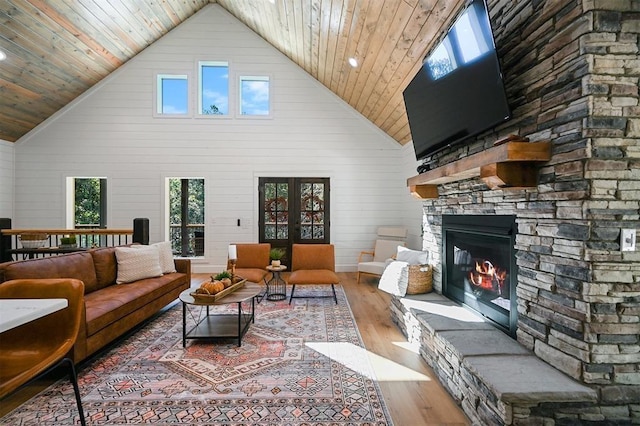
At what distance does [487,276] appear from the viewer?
9.04 feet

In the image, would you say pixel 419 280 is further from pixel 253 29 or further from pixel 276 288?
pixel 253 29

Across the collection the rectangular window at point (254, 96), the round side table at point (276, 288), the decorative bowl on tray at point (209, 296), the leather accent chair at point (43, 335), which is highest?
the rectangular window at point (254, 96)

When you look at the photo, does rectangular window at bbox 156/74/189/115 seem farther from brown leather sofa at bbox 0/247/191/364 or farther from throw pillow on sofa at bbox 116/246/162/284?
brown leather sofa at bbox 0/247/191/364

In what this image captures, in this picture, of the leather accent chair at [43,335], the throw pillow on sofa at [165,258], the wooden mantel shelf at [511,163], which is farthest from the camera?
the throw pillow on sofa at [165,258]

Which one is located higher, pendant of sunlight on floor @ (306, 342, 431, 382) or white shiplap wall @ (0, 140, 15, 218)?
white shiplap wall @ (0, 140, 15, 218)

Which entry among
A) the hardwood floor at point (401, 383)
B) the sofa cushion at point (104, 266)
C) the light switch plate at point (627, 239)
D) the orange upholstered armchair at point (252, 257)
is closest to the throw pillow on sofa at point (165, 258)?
the sofa cushion at point (104, 266)

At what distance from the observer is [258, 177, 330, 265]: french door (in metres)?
6.56

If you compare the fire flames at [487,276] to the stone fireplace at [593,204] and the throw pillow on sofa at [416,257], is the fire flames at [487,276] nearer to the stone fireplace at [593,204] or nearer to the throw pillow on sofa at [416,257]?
the stone fireplace at [593,204]

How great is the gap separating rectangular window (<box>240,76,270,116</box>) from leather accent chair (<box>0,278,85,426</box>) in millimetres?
5299

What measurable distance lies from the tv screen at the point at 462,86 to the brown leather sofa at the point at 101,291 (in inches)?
132

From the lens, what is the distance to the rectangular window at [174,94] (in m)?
6.44

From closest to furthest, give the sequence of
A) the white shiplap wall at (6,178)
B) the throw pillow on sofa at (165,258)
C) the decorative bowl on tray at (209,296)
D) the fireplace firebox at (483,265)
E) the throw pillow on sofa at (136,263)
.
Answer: the fireplace firebox at (483,265) < the decorative bowl on tray at (209,296) < the throw pillow on sofa at (136,263) < the throw pillow on sofa at (165,258) < the white shiplap wall at (6,178)

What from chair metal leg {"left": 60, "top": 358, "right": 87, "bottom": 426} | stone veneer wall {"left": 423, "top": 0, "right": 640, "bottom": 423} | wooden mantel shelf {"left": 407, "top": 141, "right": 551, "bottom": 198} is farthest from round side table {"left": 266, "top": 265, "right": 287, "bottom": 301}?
stone veneer wall {"left": 423, "top": 0, "right": 640, "bottom": 423}

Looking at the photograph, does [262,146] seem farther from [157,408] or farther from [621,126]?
[621,126]
